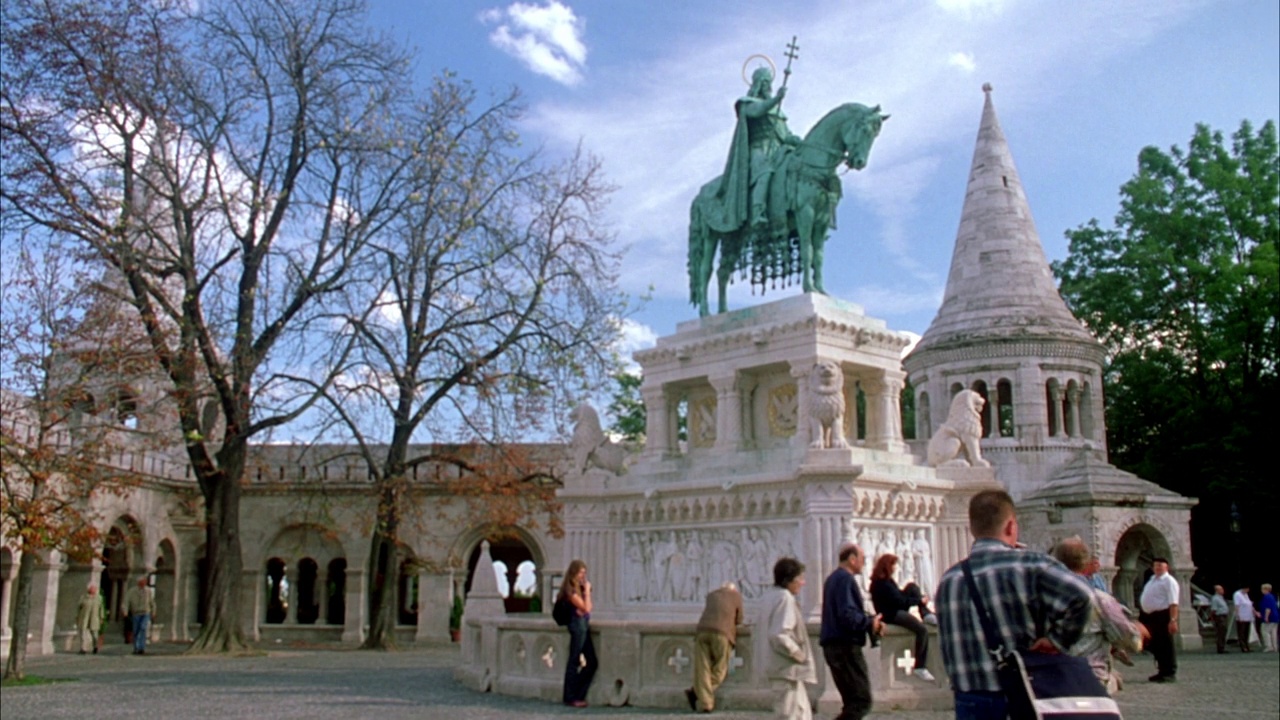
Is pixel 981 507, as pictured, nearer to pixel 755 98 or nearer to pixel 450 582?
pixel 755 98

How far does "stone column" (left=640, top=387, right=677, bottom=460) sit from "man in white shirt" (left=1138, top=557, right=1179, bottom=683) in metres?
5.92

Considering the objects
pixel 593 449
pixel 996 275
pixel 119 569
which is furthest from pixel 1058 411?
pixel 119 569

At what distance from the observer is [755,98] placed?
51.6 ft

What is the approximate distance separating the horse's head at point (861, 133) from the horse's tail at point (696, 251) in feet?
7.69

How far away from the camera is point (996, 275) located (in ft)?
99.9

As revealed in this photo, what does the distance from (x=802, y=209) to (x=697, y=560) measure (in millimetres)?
4423

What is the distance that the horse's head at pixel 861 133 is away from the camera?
14148 mm

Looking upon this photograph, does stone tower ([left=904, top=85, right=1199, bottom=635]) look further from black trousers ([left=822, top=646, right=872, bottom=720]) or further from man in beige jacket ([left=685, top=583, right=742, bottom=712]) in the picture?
black trousers ([left=822, top=646, right=872, bottom=720])

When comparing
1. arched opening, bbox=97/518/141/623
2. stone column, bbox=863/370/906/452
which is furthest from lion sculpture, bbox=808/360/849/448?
arched opening, bbox=97/518/141/623

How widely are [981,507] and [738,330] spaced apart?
33.3ft

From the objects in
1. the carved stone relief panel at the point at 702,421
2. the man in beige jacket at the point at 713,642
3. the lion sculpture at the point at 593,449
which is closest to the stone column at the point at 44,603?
the lion sculpture at the point at 593,449

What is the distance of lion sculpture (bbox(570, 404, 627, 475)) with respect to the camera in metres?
15.5

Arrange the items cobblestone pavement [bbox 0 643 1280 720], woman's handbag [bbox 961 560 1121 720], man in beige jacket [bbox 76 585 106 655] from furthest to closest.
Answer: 1. man in beige jacket [bbox 76 585 106 655]
2. cobblestone pavement [bbox 0 643 1280 720]
3. woman's handbag [bbox 961 560 1121 720]

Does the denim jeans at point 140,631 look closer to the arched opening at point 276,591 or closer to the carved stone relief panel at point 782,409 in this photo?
the arched opening at point 276,591
